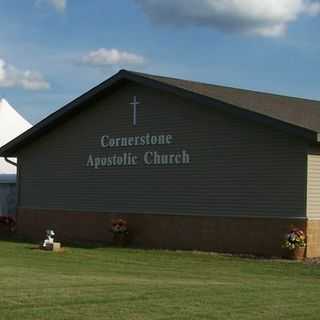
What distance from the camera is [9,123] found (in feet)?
120

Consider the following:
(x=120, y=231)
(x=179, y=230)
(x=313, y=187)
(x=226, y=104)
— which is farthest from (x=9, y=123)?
(x=313, y=187)

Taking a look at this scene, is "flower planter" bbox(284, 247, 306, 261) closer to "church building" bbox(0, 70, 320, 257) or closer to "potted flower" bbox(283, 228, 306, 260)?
"potted flower" bbox(283, 228, 306, 260)

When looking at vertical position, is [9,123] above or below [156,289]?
above

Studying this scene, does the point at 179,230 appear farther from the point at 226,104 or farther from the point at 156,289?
the point at 156,289

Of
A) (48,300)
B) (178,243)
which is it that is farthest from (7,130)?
(48,300)


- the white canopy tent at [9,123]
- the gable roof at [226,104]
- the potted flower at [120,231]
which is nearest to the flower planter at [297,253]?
the gable roof at [226,104]

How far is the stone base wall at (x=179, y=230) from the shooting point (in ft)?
64.6

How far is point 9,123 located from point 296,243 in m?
20.7

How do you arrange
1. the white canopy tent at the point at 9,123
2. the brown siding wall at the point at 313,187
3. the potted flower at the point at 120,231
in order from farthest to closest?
the white canopy tent at the point at 9,123, the potted flower at the point at 120,231, the brown siding wall at the point at 313,187

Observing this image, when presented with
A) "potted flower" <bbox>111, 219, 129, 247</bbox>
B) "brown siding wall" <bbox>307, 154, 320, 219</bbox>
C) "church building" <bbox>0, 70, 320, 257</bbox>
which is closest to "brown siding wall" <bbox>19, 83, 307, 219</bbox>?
"church building" <bbox>0, 70, 320, 257</bbox>

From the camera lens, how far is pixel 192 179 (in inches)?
860

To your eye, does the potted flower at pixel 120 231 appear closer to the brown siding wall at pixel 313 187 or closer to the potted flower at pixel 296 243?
the potted flower at pixel 296 243

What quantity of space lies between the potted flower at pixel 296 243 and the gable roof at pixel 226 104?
232 cm

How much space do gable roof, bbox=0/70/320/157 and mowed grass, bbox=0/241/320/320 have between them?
11.0 ft
